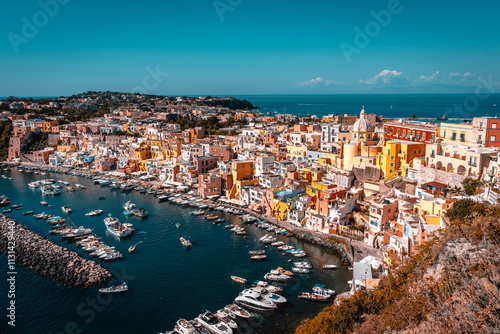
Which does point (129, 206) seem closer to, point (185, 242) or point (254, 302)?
point (185, 242)

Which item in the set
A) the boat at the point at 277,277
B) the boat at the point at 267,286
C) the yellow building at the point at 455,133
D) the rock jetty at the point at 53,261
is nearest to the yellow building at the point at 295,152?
the yellow building at the point at 455,133

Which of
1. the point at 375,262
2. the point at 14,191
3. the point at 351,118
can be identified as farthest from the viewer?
the point at 351,118

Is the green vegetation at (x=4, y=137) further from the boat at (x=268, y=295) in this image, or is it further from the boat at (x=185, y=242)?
the boat at (x=268, y=295)

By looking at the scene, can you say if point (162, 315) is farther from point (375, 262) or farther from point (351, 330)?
point (375, 262)

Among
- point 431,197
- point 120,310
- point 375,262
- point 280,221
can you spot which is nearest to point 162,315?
point 120,310

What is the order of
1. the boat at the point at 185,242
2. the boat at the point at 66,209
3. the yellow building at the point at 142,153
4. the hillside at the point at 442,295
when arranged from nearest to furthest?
the hillside at the point at 442,295 < the boat at the point at 185,242 < the boat at the point at 66,209 < the yellow building at the point at 142,153

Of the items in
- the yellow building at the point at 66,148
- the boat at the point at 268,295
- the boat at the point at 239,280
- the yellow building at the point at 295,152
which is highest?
the yellow building at the point at 295,152
